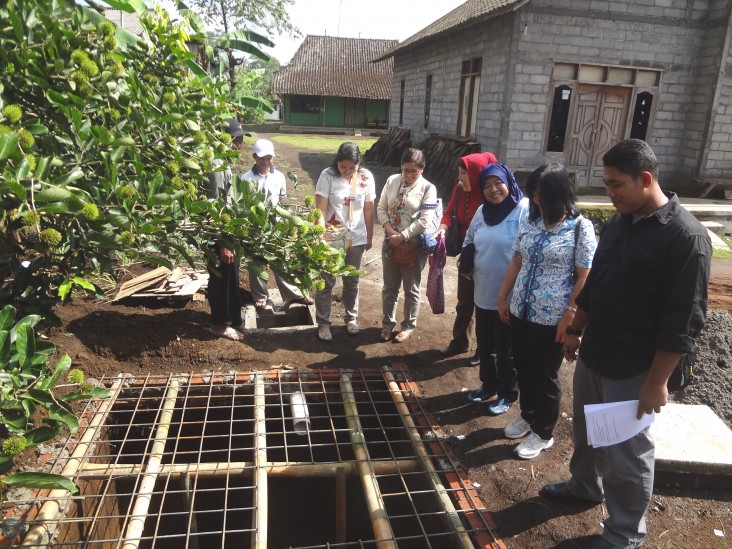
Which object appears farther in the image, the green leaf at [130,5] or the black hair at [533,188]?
the black hair at [533,188]

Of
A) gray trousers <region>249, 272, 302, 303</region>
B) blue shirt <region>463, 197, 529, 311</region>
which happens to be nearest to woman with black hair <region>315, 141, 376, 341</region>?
gray trousers <region>249, 272, 302, 303</region>

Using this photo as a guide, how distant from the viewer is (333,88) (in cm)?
3016

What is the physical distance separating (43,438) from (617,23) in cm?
1185

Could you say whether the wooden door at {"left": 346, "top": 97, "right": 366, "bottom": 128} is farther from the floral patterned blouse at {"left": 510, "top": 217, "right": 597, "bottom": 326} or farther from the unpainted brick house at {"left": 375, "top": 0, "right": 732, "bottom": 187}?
the floral patterned blouse at {"left": 510, "top": 217, "right": 597, "bottom": 326}

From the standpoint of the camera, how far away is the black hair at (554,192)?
295cm

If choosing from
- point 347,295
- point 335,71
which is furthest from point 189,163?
point 335,71

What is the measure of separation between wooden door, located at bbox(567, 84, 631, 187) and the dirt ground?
547cm

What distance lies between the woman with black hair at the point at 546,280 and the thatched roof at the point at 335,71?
28163 millimetres

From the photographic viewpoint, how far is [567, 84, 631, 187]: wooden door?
35.4 feet

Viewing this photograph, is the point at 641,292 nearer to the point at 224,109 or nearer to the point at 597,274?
the point at 597,274

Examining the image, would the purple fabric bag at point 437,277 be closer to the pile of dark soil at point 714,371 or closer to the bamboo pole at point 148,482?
the pile of dark soil at point 714,371

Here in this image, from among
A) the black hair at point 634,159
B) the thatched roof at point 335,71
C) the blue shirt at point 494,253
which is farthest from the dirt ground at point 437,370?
the thatched roof at point 335,71

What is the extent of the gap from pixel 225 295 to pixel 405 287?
5.34 feet

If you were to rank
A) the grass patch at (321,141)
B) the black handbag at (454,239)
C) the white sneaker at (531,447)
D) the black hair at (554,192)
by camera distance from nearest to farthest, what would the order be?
the black hair at (554,192)
the white sneaker at (531,447)
the black handbag at (454,239)
the grass patch at (321,141)
